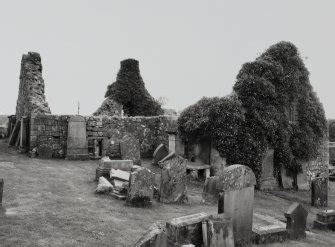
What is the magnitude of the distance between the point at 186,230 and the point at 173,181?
3830mm

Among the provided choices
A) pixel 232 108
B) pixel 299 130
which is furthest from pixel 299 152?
pixel 232 108

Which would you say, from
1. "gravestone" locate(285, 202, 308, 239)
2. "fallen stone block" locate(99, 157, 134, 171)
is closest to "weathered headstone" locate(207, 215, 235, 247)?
"gravestone" locate(285, 202, 308, 239)

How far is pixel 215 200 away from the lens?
10203 millimetres

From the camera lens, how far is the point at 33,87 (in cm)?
1741

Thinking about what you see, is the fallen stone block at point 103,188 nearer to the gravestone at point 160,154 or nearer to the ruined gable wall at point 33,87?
the gravestone at point 160,154

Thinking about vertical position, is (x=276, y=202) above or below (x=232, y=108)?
below

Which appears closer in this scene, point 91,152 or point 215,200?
point 215,200

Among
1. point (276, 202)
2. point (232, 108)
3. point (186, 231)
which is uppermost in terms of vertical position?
point (232, 108)

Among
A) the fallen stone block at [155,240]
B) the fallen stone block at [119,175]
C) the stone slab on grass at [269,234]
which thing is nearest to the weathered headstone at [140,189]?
the fallen stone block at [119,175]

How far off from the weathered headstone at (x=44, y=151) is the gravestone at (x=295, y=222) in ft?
34.2

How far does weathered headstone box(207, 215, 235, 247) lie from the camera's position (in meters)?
5.78

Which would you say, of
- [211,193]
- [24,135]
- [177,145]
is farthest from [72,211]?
[24,135]

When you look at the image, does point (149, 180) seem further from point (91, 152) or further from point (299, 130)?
point (299, 130)

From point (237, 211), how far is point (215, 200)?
3522mm
